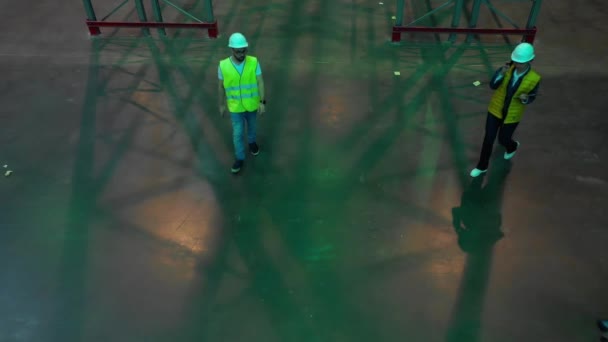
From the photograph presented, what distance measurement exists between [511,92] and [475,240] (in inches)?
78.2

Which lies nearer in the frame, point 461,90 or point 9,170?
point 9,170

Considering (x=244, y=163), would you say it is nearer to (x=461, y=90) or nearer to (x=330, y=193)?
(x=330, y=193)

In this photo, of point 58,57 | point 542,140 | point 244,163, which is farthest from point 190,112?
point 542,140

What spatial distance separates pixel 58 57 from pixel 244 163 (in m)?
5.51

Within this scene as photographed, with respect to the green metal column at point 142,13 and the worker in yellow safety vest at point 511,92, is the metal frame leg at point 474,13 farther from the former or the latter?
the green metal column at point 142,13

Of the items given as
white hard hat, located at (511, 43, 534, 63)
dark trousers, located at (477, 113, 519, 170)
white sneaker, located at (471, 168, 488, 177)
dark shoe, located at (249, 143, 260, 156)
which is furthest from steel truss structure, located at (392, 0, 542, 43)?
dark shoe, located at (249, 143, 260, 156)

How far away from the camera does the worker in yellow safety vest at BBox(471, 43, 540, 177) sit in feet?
18.6

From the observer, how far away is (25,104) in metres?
8.60

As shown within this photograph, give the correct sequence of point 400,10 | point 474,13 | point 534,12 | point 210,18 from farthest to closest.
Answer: point 210,18, point 474,13, point 400,10, point 534,12

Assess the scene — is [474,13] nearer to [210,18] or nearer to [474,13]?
[474,13]

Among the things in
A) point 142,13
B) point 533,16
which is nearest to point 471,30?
point 533,16

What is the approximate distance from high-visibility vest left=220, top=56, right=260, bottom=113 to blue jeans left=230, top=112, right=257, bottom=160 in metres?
0.16

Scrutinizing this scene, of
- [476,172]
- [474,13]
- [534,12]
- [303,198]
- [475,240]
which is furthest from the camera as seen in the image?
[474,13]

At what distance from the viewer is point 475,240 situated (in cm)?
615
